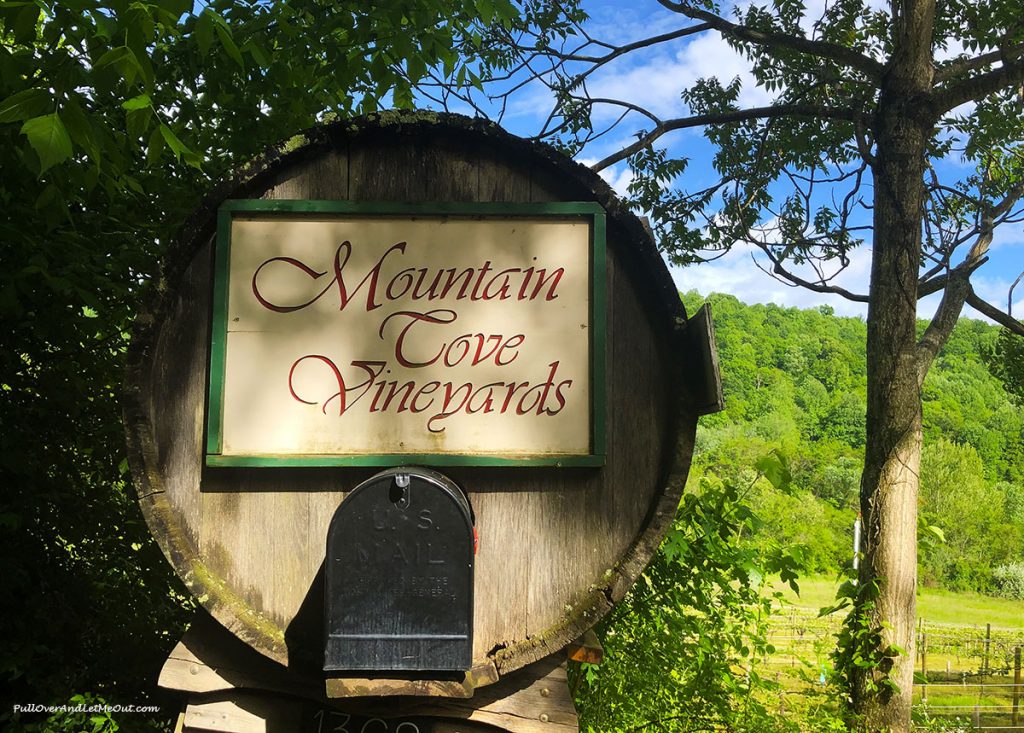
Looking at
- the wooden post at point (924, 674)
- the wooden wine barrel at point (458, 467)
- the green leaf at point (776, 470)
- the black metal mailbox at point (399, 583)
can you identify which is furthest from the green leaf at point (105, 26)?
the wooden post at point (924, 674)

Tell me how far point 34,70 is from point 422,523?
1.75 m

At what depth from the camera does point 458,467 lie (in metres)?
1.82

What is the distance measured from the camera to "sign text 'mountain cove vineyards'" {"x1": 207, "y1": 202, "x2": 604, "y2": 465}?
5.90 feet

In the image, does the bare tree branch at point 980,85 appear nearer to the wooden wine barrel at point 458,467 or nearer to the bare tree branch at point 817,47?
the bare tree branch at point 817,47

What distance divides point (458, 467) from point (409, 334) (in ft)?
1.19

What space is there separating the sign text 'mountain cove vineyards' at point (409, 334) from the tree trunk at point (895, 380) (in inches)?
110

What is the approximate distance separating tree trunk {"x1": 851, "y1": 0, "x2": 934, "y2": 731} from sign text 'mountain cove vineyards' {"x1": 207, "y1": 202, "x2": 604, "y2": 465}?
2.79 m

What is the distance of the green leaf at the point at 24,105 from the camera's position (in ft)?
5.43

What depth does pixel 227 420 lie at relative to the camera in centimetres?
179

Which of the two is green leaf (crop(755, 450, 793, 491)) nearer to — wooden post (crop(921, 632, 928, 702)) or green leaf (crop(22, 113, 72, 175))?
wooden post (crop(921, 632, 928, 702))

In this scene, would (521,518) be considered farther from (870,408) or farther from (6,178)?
(870,408)

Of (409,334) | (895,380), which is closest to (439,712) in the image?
(409,334)

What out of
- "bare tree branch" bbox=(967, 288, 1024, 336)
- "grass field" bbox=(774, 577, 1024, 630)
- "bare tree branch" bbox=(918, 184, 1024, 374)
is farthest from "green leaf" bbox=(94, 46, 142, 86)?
"grass field" bbox=(774, 577, 1024, 630)

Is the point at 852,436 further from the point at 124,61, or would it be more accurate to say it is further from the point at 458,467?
the point at 124,61
